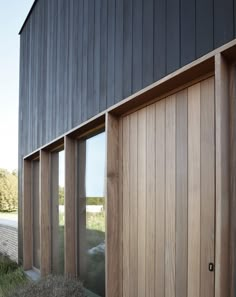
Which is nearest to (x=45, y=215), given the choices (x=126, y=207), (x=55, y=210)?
(x=55, y=210)

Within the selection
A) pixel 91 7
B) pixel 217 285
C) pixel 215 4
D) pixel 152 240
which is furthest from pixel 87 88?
pixel 217 285

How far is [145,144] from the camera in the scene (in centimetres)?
334

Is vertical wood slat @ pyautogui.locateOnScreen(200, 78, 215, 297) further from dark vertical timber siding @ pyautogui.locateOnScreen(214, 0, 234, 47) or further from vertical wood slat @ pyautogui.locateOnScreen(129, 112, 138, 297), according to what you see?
vertical wood slat @ pyautogui.locateOnScreen(129, 112, 138, 297)

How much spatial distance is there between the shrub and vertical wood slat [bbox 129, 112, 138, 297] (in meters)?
0.87

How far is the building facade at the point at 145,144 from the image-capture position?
2324 millimetres

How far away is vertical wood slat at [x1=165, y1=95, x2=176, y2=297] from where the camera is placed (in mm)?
2900

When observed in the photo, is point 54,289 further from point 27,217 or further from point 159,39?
point 27,217

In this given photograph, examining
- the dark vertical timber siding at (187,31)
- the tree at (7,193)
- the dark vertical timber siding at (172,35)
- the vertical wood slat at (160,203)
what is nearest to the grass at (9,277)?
the vertical wood slat at (160,203)

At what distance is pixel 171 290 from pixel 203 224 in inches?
25.9

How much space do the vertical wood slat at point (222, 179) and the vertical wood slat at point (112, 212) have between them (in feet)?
5.13

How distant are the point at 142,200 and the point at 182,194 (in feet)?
1.96

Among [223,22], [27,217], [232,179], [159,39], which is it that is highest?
[159,39]

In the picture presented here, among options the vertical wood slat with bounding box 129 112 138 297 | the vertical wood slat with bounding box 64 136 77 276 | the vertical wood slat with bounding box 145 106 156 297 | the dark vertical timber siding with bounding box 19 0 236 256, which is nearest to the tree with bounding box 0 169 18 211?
the dark vertical timber siding with bounding box 19 0 236 256

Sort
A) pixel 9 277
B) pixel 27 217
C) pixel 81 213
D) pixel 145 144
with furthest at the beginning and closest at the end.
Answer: pixel 27 217, pixel 9 277, pixel 81 213, pixel 145 144
